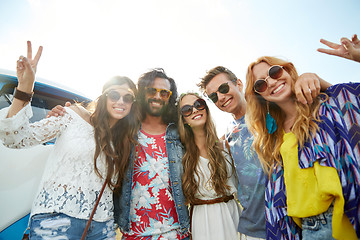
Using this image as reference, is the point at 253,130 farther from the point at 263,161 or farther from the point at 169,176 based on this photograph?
the point at 169,176

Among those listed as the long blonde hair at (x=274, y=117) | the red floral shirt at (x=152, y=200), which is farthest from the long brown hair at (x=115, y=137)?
the long blonde hair at (x=274, y=117)

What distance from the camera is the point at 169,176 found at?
82.3 inches

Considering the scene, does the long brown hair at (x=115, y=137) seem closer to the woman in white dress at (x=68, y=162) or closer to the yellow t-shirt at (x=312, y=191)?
the woman in white dress at (x=68, y=162)

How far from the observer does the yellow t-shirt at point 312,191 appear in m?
1.00

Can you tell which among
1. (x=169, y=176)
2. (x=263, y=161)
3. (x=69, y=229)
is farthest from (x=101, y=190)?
(x=263, y=161)

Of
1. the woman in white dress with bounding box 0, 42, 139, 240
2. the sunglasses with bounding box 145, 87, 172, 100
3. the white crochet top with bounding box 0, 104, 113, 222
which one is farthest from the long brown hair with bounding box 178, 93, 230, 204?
the white crochet top with bounding box 0, 104, 113, 222

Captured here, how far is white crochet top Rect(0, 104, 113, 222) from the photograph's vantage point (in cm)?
141

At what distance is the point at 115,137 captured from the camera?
2.12 m

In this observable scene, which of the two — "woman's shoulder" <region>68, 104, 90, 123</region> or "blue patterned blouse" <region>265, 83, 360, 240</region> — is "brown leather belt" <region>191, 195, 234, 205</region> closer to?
"blue patterned blouse" <region>265, 83, 360, 240</region>

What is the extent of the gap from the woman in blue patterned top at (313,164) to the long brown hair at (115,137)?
1383mm

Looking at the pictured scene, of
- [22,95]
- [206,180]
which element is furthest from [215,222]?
[22,95]

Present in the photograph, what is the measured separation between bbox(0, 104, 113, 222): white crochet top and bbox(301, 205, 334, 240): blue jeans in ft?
5.08

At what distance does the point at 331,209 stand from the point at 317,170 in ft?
0.77

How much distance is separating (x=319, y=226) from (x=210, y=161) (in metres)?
1.13
